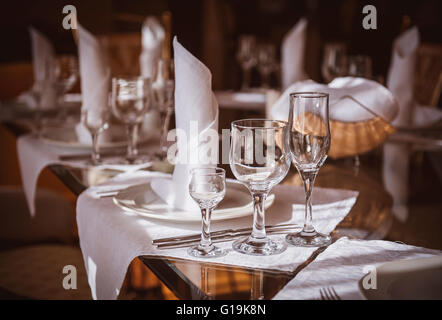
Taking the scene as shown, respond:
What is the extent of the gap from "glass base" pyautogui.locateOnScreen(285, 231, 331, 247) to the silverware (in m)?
0.04

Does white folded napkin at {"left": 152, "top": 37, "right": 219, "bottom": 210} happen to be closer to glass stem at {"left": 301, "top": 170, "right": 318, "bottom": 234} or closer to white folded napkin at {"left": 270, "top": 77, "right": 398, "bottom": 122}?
glass stem at {"left": 301, "top": 170, "right": 318, "bottom": 234}

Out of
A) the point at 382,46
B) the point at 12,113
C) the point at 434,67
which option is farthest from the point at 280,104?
the point at 382,46

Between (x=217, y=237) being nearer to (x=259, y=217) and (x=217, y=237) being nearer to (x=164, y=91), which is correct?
(x=259, y=217)

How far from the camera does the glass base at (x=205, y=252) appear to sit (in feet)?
2.69

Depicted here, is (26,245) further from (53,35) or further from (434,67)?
(53,35)

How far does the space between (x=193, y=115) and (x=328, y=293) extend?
446 mm

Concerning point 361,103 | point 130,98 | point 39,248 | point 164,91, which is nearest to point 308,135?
point 361,103

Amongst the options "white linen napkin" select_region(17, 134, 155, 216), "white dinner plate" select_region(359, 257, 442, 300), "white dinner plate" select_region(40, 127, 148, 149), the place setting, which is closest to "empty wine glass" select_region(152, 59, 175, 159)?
the place setting

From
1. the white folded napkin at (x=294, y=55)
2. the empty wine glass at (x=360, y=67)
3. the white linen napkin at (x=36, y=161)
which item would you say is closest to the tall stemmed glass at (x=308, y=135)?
the white linen napkin at (x=36, y=161)

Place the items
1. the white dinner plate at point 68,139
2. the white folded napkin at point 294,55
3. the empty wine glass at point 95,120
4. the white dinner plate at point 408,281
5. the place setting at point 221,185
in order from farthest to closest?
the white folded napkin at point 294,55 → the white dinner plate at point 68,139 → the empty wine glass at point 95,120 → the place setting at point 221,185 → the white dinner plate at point 408,281

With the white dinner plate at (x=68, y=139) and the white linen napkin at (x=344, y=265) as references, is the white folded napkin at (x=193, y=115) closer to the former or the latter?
the white linen napkin at (x=344, y=265)

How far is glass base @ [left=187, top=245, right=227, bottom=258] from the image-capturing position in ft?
2.69

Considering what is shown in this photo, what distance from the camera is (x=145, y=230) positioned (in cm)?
93

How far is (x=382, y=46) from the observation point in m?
5.40
